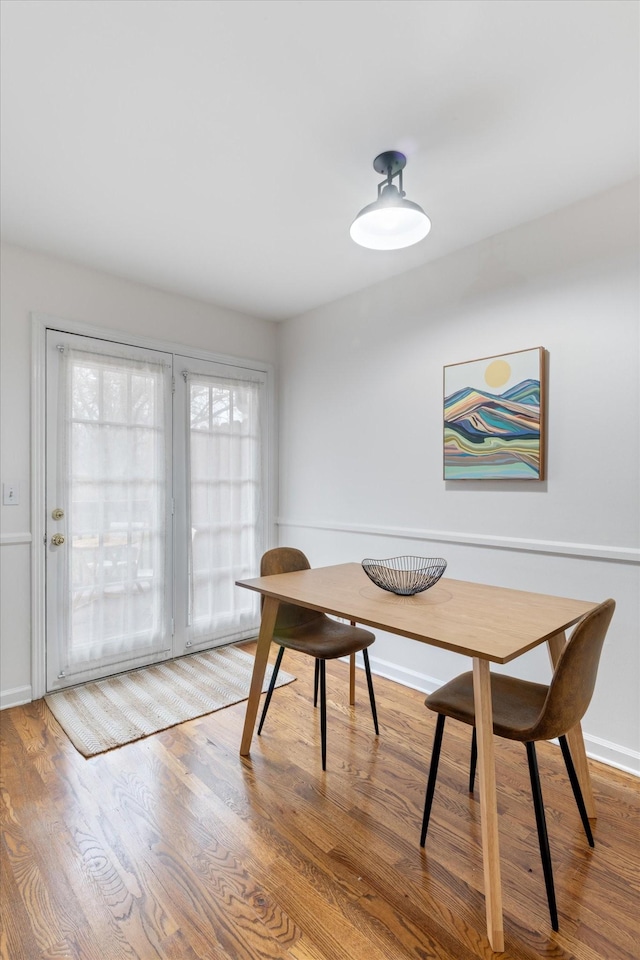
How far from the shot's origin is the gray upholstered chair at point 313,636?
2102 millimetres

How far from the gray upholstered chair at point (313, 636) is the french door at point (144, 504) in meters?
1.08

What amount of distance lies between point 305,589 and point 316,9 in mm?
1898

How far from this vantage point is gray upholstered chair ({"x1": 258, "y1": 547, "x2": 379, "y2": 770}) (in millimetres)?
2102

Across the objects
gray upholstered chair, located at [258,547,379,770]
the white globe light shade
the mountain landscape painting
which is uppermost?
the white globe light shade

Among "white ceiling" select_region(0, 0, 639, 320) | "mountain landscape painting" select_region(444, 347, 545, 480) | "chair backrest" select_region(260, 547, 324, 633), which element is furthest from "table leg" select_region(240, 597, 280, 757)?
"white ceiling" select_region(0, 0, 639, 320)

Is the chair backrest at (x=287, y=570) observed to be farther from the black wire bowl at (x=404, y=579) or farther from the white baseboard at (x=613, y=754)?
the white baseboard at (x=613, y=754)

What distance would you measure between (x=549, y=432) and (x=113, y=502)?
8.36 ft

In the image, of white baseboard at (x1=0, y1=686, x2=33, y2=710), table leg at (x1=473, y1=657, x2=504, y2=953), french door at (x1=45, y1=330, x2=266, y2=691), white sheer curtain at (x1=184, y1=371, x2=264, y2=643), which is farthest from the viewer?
white sheer curtain at (x1=184, y1=371, x2=264, y2=643)

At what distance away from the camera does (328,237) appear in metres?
2.57

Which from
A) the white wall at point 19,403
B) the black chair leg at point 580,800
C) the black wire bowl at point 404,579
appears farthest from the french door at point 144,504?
the black chair leg at point 580,800

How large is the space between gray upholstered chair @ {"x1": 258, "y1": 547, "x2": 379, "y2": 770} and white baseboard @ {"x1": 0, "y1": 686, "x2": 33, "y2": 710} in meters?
1.40

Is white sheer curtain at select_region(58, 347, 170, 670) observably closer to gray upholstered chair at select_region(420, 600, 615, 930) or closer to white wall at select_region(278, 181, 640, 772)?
white wall at select_region(278, 181, 640, 772)

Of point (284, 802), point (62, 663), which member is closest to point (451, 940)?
point (284, 802)

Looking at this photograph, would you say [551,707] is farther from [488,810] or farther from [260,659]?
[260,659]
